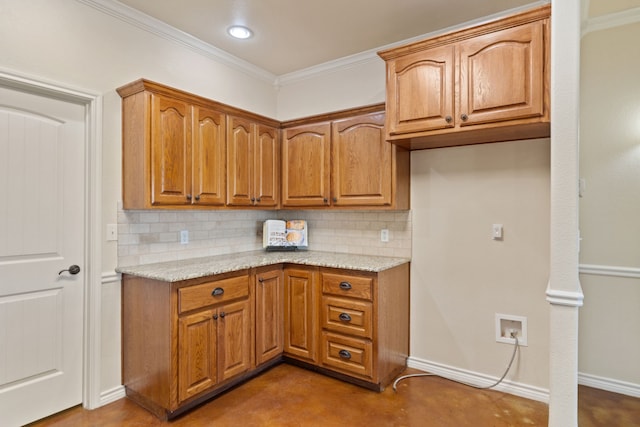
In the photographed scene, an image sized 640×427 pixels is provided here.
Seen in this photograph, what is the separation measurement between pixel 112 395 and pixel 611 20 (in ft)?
14.1

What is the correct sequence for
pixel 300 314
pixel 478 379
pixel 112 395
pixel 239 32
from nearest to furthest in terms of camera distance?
pixel 112 395 < pixel 478 379 < pixel 239 32 < pixel 300 314

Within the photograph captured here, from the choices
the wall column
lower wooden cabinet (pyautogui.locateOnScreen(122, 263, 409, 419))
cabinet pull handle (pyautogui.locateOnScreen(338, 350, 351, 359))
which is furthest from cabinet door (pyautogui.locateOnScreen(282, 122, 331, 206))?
the wall column

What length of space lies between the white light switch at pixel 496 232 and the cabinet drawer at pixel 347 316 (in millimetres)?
1066

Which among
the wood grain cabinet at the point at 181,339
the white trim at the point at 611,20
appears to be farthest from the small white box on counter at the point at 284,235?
the white trim at the point at 611,20

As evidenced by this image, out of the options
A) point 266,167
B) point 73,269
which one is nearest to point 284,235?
point 266,167

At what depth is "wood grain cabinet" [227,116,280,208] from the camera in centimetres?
298

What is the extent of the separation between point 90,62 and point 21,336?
180 centimetres

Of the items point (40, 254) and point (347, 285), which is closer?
point (40, 254)

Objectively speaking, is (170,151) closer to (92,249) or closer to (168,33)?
(92,249)

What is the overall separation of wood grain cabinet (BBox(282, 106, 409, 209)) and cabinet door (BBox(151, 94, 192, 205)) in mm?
1062

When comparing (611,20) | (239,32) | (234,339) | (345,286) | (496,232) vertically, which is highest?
(239,32)

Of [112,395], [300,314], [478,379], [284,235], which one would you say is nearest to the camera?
[112,395]

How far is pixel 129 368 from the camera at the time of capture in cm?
250

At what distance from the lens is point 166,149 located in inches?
98.0
